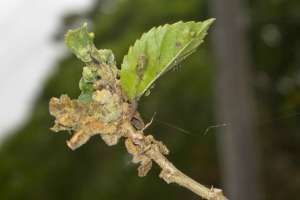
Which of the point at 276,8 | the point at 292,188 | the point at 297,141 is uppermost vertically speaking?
the point at 276,8

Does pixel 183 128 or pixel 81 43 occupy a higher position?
pixel 81 43

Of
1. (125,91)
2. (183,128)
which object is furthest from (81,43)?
(183,128)

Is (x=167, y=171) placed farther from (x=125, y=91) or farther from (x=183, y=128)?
(x=183, y=128)

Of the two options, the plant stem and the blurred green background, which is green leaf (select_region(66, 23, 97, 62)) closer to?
the plant stem

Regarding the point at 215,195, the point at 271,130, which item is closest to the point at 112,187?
the point at 271,130

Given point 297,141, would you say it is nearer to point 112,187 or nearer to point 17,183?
point 112,187
